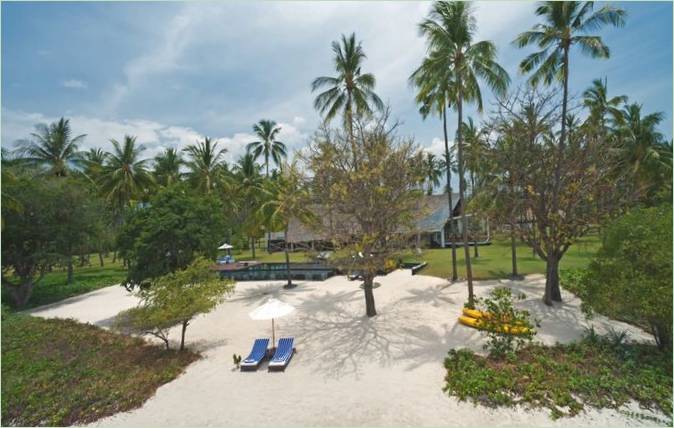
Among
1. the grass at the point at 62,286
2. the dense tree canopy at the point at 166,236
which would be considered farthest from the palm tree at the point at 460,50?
the grass at the point at 62,286

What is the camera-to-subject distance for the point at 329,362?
10.7 metres

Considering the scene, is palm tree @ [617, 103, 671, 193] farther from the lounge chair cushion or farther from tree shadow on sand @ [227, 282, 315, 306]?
the lounge chair cushion

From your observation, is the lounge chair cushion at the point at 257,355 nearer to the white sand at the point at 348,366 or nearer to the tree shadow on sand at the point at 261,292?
the white sand at the point at 348,366

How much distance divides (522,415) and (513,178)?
1032cm

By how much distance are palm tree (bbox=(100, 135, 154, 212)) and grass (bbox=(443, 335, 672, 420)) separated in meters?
32.2

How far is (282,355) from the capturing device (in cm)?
1090

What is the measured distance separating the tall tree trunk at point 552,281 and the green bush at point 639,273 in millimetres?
3935

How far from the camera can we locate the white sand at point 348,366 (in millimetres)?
7609

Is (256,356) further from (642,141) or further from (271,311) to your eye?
(642,141)

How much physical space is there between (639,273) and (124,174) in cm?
3637

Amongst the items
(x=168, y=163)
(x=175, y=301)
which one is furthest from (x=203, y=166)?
(x=175, y=301)

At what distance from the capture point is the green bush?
8688 mm

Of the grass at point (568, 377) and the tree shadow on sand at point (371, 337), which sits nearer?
the grass at point (568, 377)

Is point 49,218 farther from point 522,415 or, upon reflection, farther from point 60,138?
point 522,415
